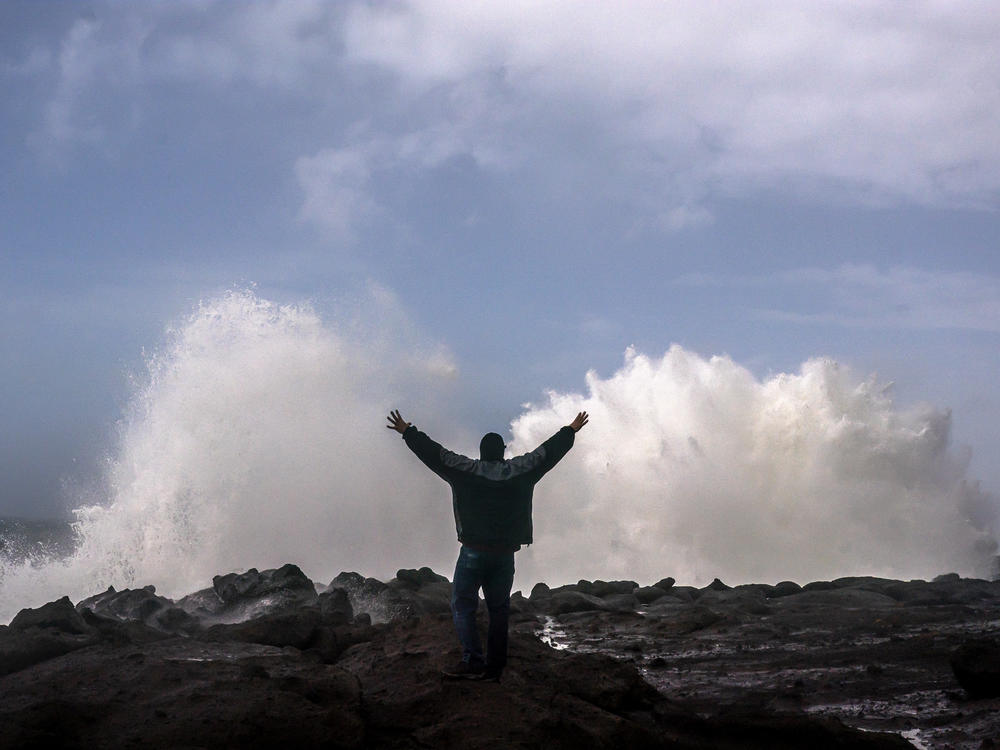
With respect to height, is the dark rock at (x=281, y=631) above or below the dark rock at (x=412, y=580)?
below

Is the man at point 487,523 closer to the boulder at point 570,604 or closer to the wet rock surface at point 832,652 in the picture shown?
the wet rock surface at point 832,652

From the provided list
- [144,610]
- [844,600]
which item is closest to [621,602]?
[844,600]

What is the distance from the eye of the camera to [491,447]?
5645 mm

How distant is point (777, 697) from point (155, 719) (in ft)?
14.7

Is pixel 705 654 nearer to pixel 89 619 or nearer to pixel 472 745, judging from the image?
pixel 472 745

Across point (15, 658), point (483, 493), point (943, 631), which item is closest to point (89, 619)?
point (15, 658)

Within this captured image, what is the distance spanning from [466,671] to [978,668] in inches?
146

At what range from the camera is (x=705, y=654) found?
8766 mm

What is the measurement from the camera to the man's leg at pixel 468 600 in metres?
5.51

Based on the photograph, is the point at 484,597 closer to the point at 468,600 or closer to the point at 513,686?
the point at 468,600

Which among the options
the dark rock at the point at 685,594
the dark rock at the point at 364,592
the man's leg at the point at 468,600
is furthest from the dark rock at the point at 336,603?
the man's leg at the point at 468,600

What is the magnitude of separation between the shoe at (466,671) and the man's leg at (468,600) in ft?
0.05

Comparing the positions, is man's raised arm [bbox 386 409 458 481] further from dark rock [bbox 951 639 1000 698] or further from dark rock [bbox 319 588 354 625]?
dark rock [bbox 319 588 354 625]

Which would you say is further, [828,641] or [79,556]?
[79,556]
